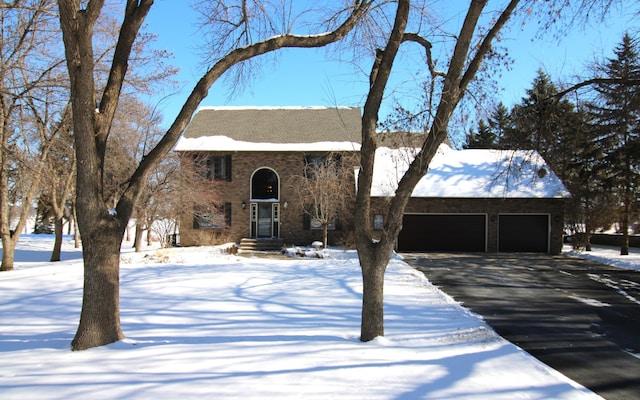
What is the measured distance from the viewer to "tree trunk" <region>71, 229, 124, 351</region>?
18.9ft

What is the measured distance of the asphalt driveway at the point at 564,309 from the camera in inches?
241

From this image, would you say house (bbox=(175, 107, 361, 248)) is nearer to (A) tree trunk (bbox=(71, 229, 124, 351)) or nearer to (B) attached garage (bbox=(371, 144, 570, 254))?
(B) attached garage (bbox=(371, 144, 570, 254))

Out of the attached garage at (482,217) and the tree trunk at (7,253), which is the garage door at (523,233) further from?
the tree trunk at (7,253)

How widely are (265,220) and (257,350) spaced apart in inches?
829

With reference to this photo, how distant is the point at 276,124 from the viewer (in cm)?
2902

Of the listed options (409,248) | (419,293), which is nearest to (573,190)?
(409,248)

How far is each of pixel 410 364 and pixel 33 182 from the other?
1560 centimetres

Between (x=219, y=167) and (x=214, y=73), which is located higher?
(x=219, y=167)

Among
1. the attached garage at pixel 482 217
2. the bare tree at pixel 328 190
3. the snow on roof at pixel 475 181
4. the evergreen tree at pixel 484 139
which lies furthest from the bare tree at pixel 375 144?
the evergreen tree at pixel 484 139

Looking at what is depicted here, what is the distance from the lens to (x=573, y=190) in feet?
81.5

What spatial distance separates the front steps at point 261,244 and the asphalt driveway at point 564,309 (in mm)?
9190

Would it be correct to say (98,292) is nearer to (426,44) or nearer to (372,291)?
(372,291)

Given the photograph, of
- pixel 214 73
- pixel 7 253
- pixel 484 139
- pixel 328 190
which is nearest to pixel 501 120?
pixel 214 73

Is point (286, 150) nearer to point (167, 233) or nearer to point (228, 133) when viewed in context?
point (228, 133)
